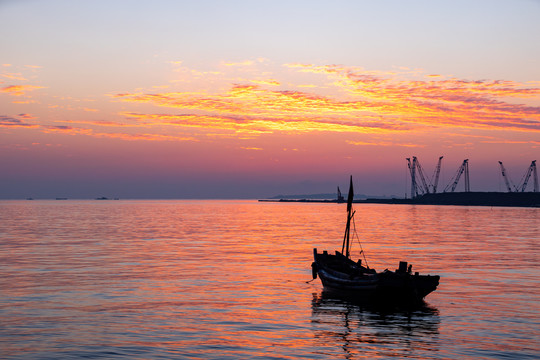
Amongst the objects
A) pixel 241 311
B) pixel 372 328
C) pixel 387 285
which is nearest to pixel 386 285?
pixel 387 285

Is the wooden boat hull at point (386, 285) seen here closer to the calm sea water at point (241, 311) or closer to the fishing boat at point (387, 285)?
the fishing boat at point (387, 285)

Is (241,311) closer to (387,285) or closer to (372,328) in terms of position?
(372,328)

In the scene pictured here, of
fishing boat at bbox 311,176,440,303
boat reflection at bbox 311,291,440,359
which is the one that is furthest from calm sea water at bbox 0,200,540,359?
fishing boat at bbox 311,176,440,303

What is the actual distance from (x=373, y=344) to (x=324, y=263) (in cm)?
2072

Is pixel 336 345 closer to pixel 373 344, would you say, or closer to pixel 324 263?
pixel 373 344

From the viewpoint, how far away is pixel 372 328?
31891 millimetres

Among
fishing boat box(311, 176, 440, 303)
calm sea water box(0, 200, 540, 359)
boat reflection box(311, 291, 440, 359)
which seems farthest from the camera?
fishing boat box(311, 176, 440, 303)

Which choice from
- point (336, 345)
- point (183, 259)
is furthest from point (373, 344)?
point (183, 259)

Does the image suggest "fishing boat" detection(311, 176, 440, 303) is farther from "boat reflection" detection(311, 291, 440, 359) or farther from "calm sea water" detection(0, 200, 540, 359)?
"calm sea water" detection(0, 200, 540, 359)

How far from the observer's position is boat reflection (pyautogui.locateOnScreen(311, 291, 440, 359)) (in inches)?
1064

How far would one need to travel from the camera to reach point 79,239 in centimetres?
8938

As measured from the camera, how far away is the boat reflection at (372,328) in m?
27.0

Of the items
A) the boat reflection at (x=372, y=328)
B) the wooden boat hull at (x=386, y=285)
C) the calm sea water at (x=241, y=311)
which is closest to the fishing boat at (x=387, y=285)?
the wooden boat hull at (x=386, y=285)

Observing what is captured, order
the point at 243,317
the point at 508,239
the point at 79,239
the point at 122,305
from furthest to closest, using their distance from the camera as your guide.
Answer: the point at 508,239, the point at 79,239, the point at 122,305, the point at 243,317
